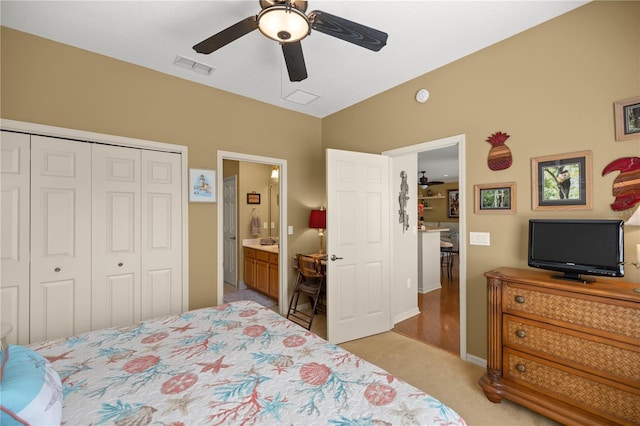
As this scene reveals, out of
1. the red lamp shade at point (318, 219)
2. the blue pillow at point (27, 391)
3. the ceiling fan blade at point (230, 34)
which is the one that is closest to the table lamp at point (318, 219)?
the red lamp shade at point (318, 219)

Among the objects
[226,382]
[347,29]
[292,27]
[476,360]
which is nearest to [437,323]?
[476,360]

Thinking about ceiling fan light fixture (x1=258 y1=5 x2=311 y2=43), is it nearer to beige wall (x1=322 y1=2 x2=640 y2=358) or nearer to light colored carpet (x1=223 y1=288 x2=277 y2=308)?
beige wall (x1=322 y1=2 x2=640 y2=358)

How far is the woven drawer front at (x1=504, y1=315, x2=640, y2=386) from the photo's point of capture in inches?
63.0

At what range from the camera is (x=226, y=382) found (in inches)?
47.3

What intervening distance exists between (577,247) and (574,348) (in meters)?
0.64

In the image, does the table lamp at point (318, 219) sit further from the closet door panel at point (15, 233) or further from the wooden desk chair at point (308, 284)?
the closet door panel at point (15, 233)

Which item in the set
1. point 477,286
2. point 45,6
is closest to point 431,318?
point 477,286

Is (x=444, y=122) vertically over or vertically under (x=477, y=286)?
over

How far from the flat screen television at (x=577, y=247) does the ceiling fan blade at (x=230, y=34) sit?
2.36m

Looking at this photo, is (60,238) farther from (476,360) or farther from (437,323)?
(437,323)

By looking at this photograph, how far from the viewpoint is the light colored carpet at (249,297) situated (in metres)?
4.42

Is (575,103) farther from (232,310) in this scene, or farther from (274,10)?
(232,310)

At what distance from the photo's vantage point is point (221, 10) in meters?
2.08

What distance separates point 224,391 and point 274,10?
6.13 feet
